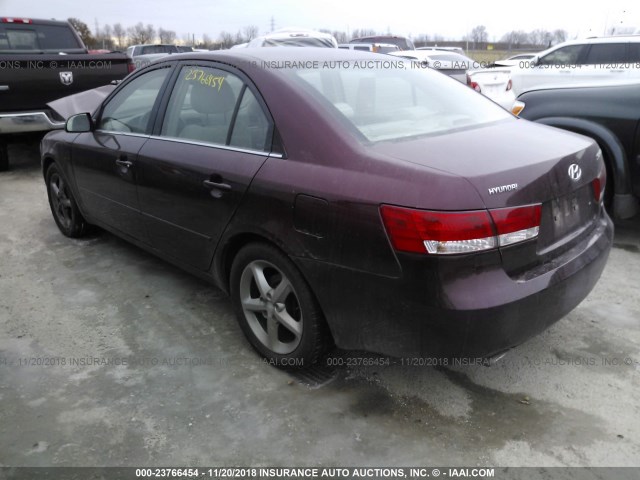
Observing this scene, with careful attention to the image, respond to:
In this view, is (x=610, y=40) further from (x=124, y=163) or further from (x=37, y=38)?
(x=37, y=38)

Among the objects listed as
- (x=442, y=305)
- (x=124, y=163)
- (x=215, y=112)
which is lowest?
(x=442, y=305)

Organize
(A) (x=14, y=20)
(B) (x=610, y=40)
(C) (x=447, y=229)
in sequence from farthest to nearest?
(B) (x=610, y=40), (A) (x=14, y=20), (C) (x=447, y=229)

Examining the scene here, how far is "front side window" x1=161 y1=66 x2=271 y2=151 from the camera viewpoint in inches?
113

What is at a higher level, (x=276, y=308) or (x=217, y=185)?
(x=217, y=185)

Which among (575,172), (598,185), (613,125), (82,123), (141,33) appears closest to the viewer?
(575,172)

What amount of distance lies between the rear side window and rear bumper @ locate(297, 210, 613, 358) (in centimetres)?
892

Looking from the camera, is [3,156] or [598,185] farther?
[3,156]

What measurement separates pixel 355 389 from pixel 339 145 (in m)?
1.24

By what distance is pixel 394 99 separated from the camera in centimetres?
301

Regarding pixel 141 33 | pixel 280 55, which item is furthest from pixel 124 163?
pixel 141 33

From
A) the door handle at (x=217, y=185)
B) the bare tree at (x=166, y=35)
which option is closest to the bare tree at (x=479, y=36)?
the bare tree at (x=166, y=35)

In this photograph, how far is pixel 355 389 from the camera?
280 centimetres

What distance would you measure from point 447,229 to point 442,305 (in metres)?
0.30

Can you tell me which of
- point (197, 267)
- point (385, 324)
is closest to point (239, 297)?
point (197, 267)
